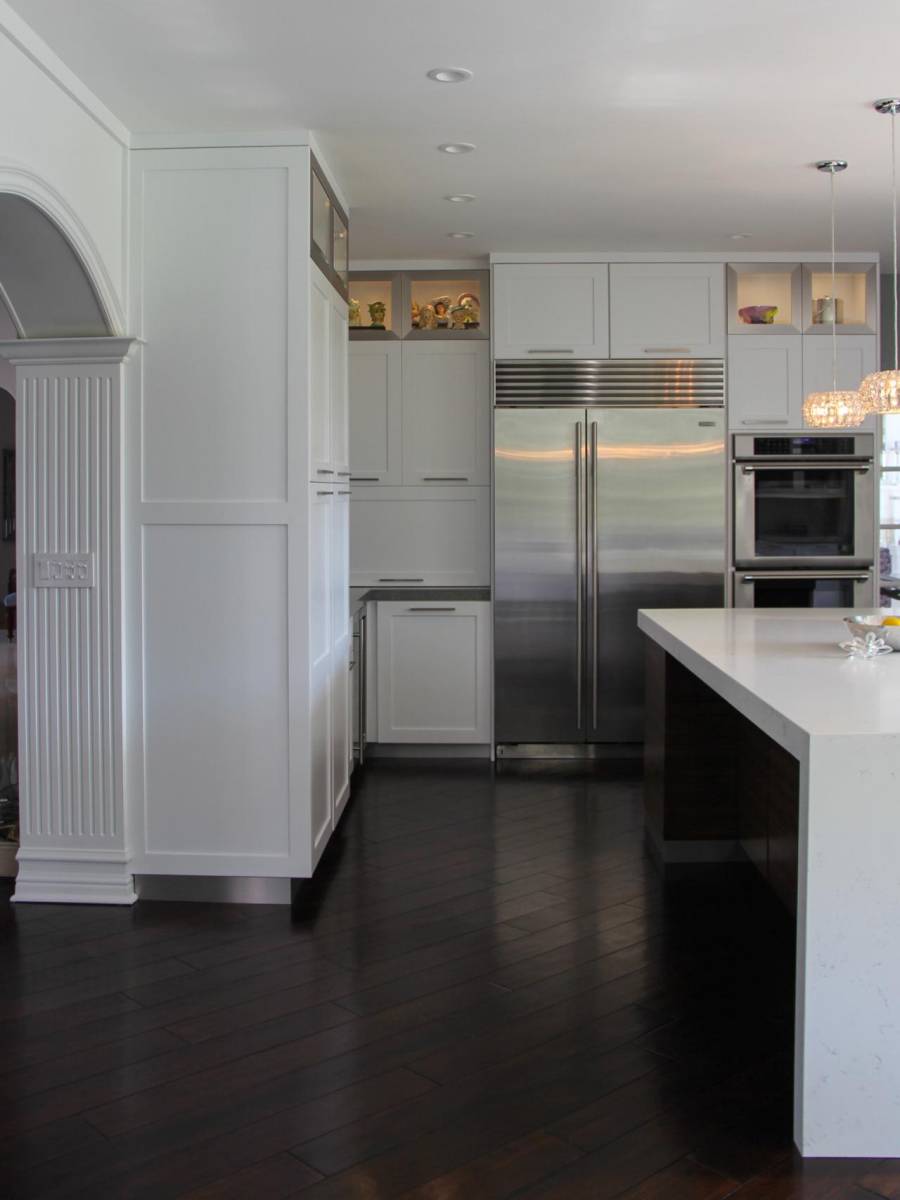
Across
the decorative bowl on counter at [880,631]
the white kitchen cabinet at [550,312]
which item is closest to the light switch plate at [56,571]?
the decorative bowl on counter at [880,631]

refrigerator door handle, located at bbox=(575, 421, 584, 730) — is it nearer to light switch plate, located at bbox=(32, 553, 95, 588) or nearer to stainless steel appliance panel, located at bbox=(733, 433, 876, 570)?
stainless steel appliance panel, located at bbox=(733, 433, 876, 570)

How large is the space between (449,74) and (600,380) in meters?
2.78

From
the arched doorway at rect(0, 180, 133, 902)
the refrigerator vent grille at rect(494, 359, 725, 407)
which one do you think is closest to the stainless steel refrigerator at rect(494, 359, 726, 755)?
the refrigerator vent grille at rect(494, 359, 725, 407)

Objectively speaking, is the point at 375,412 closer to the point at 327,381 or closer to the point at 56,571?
the point at 327,381

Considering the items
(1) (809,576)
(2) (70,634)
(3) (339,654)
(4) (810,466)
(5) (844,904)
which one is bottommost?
(5) (844,904)

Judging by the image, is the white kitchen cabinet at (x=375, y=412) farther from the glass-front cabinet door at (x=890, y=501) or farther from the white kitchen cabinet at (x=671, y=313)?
the glass-front cabinet door at (x=890, y=501)

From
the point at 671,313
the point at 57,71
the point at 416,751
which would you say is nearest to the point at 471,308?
the point at 671,313

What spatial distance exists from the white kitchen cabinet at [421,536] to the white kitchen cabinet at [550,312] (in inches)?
32.5

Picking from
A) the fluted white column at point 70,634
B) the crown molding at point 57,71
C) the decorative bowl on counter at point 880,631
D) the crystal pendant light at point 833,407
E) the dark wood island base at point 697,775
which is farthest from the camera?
the crystal pendant light at point 833,407

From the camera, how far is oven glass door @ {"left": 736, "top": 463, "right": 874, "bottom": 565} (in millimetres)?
6141

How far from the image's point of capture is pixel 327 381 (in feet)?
14.8

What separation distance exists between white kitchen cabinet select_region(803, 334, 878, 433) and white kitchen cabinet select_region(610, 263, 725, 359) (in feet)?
1.54

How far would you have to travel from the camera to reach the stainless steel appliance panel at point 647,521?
Answer: 20.1 feet

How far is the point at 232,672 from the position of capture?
405 cm
